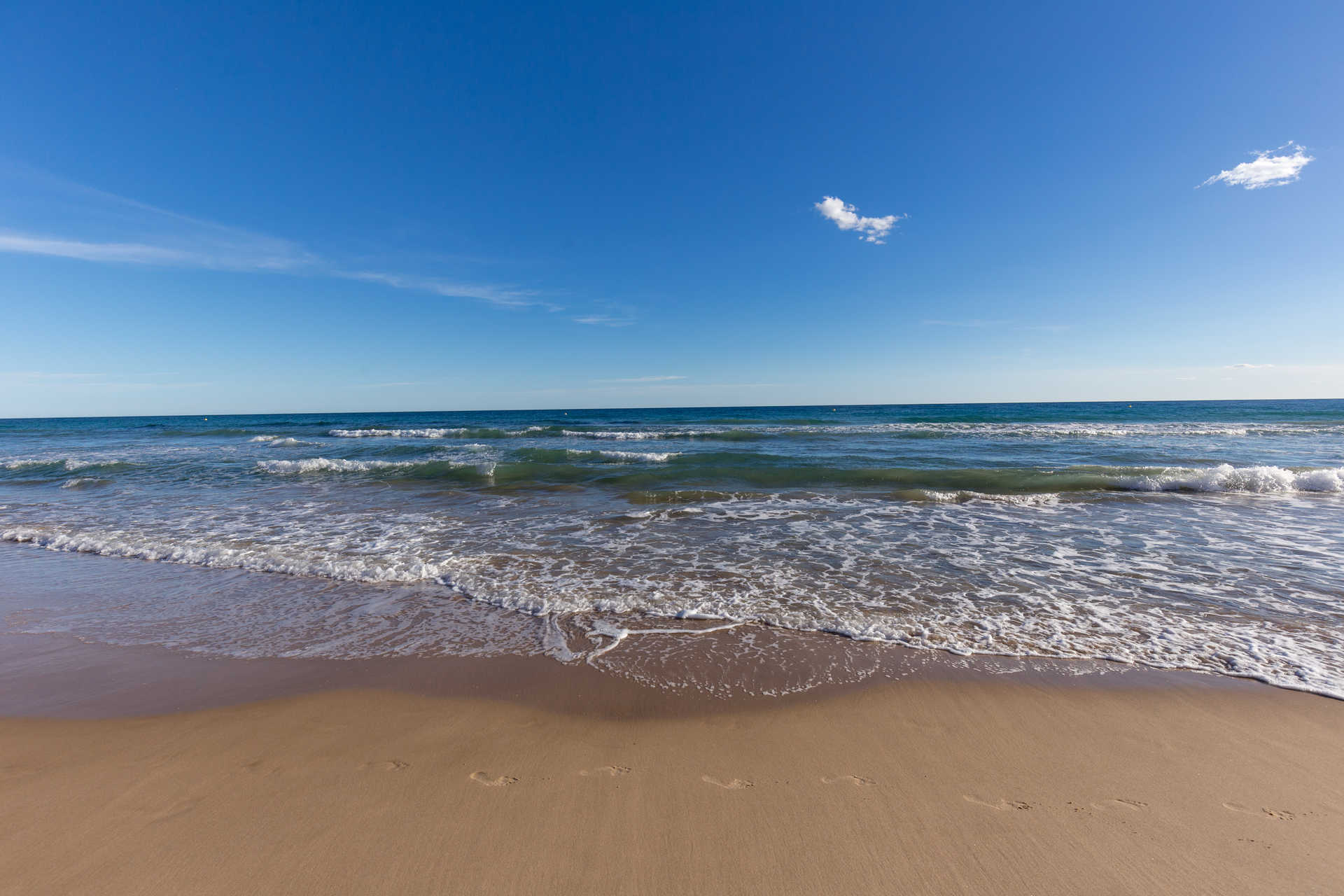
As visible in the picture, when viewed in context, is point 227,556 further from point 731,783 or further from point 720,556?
point 731,783

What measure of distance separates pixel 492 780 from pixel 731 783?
50.4 inches

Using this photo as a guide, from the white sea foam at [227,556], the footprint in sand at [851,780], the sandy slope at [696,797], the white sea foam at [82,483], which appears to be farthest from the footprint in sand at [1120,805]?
the white sea foam at [82,483]

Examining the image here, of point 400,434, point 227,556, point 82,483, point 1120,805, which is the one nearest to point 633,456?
point 227,556

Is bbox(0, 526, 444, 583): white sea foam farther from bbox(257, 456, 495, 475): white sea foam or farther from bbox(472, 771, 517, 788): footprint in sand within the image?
bbox(257, 456, 495, 475): white sea foam

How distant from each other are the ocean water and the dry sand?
3.23ft

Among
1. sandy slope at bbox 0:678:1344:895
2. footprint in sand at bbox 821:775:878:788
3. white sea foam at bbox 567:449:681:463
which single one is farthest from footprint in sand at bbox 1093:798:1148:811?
white sea foam at bbox 567:449:681:463

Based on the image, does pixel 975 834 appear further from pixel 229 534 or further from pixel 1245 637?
pixel 229 534

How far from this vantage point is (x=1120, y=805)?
2590 millimetres

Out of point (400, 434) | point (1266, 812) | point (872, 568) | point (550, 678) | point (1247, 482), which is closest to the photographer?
point (1266, 812)

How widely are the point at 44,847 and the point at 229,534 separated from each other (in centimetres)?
734

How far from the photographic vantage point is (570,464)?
58.0 ft

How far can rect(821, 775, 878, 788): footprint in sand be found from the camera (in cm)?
274

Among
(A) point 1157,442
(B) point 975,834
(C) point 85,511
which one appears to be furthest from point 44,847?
(A) point 1157,442

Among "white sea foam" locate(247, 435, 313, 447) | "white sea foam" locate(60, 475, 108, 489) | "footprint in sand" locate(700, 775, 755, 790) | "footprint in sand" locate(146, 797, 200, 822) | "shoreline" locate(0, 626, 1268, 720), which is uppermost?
"white sea foam" locate(247, 435, 313, 447)
